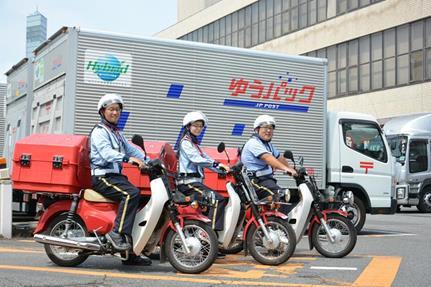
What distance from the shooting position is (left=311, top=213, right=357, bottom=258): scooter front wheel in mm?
8281

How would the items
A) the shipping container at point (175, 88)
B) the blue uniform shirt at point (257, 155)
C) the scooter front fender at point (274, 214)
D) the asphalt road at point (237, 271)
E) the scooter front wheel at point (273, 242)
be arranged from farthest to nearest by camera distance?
the shipping container at point (175, 88)
the blue uniform shirt at point (257, 155)
the scooter front fender at point (274, 214)
the scooter front wheel at point (273, 242)
the asphalt road at point (237, 271)

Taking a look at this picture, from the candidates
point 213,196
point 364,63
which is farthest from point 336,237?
point 364,63

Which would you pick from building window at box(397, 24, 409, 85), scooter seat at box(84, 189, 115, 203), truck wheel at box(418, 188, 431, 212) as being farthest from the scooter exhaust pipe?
building window at box(397, 24, 409, 85)

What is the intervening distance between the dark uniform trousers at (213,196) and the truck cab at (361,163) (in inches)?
204

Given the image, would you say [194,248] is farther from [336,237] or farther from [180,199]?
[336,237]

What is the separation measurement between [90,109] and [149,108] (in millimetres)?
1115

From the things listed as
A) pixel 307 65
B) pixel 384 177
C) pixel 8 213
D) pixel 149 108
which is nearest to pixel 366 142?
pixel 384 177

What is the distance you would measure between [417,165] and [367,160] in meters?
10.6

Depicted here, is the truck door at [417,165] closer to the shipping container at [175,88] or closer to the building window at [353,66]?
the shipping container at [175,88]

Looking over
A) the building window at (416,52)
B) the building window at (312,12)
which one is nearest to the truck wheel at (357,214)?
the building window at (416,52)

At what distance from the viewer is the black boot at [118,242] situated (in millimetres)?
6641

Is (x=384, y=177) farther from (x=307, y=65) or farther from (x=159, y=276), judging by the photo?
(x=159, y=276)

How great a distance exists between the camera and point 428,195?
2230 cm

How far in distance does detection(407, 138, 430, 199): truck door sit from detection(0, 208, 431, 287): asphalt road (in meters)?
13.1
